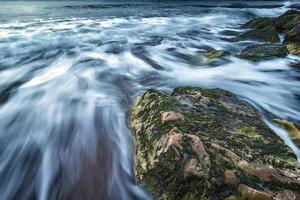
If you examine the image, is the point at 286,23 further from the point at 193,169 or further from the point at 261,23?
the point at 193,169

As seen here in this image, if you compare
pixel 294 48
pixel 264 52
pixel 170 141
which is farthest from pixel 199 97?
pixel 294 48

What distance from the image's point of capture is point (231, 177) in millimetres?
2791

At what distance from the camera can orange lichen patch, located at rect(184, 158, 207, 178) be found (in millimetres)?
2862

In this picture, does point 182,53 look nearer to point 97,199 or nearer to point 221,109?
point 221,109

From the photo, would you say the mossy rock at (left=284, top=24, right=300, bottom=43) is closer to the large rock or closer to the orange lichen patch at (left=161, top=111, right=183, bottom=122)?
the large rock

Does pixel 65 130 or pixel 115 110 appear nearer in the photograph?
pixel 65 130

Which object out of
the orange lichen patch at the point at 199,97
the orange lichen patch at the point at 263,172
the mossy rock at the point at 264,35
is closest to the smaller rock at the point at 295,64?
the mossy rock at the point at 264,35

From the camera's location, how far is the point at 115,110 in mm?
5156

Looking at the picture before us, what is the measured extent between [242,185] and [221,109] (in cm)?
151

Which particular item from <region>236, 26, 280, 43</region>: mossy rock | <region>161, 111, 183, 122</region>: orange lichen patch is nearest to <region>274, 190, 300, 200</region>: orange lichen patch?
<region>161, 111, 183, 122</region>: orange lichen patch

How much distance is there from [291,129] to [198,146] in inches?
76.9

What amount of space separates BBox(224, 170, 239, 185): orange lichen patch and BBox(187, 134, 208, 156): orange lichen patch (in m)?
0.31

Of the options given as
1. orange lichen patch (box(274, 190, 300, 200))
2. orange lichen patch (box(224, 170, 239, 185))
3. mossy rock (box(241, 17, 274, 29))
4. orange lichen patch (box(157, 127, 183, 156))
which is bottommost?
mossy rock (box(241, 17, 274, 29))

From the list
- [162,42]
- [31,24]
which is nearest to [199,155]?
[162,42]
